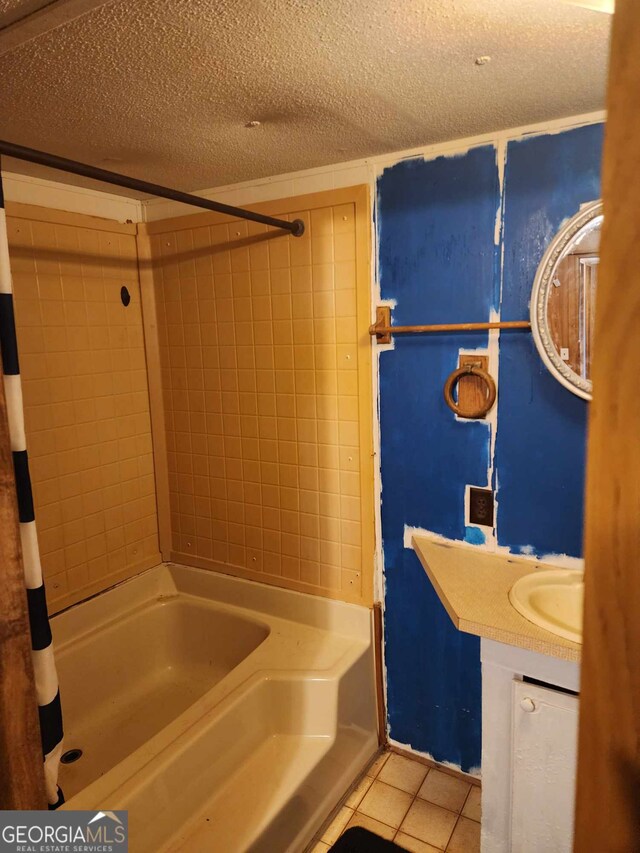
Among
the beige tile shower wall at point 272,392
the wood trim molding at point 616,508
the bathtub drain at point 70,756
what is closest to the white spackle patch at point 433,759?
the beige tile shower wall at point 272,392

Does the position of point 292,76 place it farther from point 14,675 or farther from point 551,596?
point 551,596

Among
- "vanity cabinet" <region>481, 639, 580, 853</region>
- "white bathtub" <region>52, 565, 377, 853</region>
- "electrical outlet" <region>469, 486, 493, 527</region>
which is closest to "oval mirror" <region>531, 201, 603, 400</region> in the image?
"electrical outlet" <region>469, 486, 493, 527</region>

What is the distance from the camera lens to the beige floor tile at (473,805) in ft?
5.82

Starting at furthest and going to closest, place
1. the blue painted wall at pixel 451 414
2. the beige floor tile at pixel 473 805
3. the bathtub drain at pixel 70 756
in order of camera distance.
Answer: the bathtub drain at pixel 70 756, the beige floor tile at pixel 473 805, the blue painted wall at pixel 451 414

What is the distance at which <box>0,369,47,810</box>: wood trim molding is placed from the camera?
847mm

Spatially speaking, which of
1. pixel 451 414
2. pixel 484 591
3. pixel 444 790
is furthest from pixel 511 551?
pixel 444 790

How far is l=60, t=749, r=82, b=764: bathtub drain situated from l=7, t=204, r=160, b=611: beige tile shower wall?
51 centimetres

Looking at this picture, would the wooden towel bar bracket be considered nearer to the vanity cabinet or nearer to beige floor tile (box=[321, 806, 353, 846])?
the vanity cabinet

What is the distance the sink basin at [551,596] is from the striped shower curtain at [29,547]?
1.08 m

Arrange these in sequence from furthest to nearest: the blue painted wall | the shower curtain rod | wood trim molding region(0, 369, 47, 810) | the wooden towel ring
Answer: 1. the wooden towel ring
2. the blue painted wall
3. the shower curtain rod
4. wood trim molding region(0, 369, 47, 810)

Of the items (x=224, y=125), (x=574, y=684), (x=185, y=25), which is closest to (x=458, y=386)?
(x=574, y=684)

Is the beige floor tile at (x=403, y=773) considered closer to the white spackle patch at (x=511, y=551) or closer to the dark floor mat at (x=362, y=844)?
the dark floor mat at (x=362, y=844)

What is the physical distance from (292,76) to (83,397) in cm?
143

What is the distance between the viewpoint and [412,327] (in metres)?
1.77
